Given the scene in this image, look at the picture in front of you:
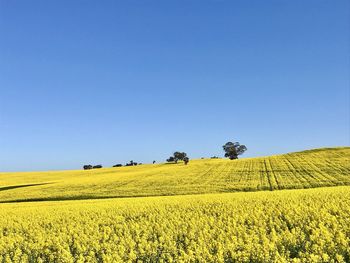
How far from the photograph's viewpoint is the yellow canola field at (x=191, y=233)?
1067 cm

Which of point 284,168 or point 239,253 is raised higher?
point 284,168

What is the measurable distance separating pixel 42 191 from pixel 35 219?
25.9 metres

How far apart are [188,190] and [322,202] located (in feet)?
65.1

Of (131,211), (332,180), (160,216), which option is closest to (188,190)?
(332,180)

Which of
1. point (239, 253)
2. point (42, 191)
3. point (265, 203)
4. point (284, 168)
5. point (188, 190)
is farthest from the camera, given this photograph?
point (284, 168)

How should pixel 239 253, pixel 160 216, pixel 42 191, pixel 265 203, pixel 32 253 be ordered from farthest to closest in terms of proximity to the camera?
pixel 42 191, pixel 265 203, pixel 160 216, pixel 32 253, pixel 239 253

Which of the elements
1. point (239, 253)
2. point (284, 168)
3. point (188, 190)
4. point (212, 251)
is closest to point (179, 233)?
point (212, 251)

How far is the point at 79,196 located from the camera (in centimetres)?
4006

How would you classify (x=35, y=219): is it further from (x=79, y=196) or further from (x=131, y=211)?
(x=79, y=196)

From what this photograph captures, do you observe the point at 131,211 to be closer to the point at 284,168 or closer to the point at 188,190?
the point at 188,190

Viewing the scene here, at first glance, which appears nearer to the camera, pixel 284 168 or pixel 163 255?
pixel 163 255

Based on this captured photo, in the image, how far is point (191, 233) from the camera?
1384 centimetres

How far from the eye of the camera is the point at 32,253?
46.6 feet

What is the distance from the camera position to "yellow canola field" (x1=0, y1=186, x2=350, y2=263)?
10672 mm
